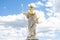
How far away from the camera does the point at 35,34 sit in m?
20.4

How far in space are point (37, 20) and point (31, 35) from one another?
4.77 feet

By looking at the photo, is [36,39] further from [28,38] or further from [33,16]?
[33,16]

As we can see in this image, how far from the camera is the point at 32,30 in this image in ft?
67.4

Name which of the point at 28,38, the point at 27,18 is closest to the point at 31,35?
the point at 28,38

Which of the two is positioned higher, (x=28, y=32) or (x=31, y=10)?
(x=31, y=10)

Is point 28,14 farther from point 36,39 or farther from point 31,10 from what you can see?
point 36,39

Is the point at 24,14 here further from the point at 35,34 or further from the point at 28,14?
the point at 35,34

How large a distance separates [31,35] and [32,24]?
1.09 meters

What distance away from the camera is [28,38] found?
2012 centimetres

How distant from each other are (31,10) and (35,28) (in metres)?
1.56

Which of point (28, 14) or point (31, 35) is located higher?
point (28, 14)

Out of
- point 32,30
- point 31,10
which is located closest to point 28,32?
point 32,30

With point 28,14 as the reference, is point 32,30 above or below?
below

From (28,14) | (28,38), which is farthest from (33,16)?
(28,38)
